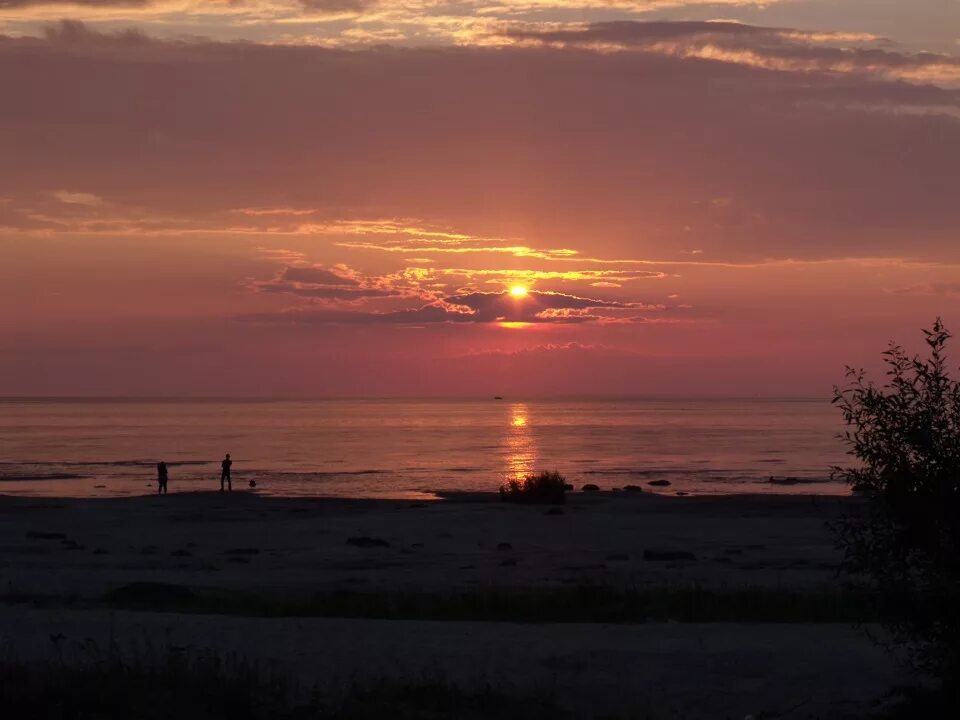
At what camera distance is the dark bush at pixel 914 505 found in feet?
41.6

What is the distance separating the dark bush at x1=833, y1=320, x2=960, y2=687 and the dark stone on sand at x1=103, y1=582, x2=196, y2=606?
47.1 ft

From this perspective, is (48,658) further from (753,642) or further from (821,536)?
(821,536)

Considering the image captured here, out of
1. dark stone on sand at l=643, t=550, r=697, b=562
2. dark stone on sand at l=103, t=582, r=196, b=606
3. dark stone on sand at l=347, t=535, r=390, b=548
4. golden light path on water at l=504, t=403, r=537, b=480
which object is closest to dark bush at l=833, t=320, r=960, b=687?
dark stone on sand at l=103, t=582, r=196, b=606

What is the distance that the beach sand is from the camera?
1588 centimetres

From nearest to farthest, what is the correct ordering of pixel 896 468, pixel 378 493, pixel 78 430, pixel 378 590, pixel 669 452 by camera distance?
pixel 896 468
pixel 378 590
pixel 378 493
pixel 669 452
pixel 78 430

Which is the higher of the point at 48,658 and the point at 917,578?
the point at 917,578

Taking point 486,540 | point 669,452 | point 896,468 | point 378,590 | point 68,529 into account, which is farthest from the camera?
point 669,452

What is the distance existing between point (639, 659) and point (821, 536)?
81.5 feet

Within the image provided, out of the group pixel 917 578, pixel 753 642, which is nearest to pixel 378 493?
pixel 753 642

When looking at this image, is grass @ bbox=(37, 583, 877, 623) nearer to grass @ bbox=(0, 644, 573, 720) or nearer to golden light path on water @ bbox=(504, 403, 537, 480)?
grass @ bbox=(0, 644, 573, 720)

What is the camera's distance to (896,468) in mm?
13000

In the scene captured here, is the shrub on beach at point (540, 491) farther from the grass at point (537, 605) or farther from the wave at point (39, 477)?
the wave at point (39, 477)

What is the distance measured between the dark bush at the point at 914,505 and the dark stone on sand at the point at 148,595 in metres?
14.3

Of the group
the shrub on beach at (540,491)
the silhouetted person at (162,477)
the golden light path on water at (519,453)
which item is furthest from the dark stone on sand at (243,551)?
the golden light path on water at (519,453)
